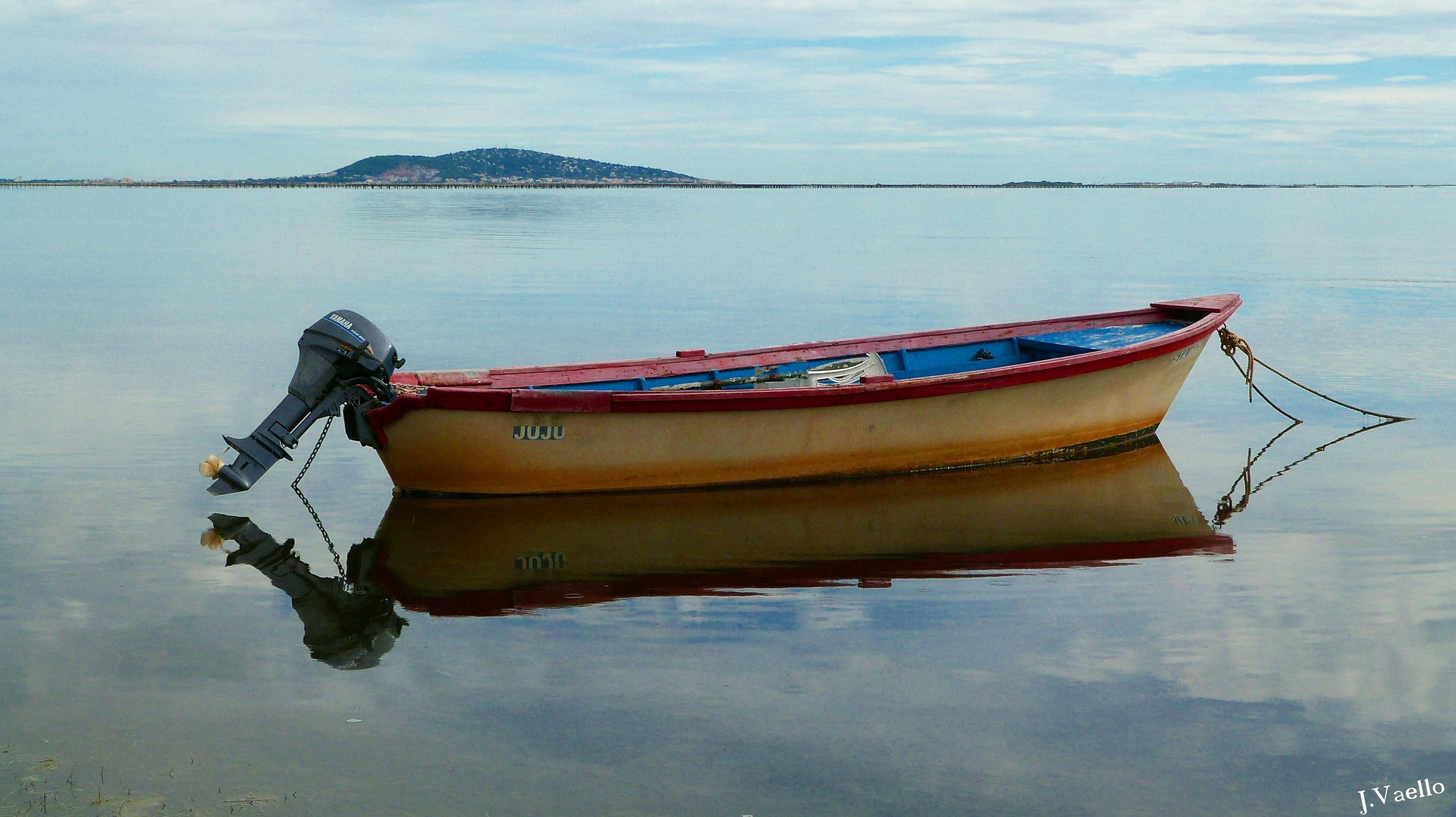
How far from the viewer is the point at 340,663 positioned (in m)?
7.58

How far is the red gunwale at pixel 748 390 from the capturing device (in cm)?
1046

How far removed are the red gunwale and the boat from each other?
0.06ft

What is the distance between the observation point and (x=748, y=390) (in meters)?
11.4

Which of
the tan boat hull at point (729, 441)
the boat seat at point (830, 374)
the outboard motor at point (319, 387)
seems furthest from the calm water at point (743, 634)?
the boat seat at point (830, 374)

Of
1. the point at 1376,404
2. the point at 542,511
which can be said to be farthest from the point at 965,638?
the point at 1376,404

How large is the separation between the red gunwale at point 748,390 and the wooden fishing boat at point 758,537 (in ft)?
3.00

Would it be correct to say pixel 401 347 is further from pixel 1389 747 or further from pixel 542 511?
pixel 1389 747

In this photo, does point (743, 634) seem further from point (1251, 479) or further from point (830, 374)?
point (1251, 479)

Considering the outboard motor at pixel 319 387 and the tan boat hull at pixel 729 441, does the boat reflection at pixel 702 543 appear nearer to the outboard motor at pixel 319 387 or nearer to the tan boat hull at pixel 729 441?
the tan boat hull at pixel 729 441

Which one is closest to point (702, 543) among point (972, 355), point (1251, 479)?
point (972, 355)

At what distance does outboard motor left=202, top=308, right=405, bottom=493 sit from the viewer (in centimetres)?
1006

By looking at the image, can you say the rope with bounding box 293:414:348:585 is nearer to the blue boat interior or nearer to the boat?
the boat

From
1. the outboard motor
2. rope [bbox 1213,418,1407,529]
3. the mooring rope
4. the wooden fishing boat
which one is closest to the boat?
the outboard motor

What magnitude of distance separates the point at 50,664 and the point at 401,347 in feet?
48.2
